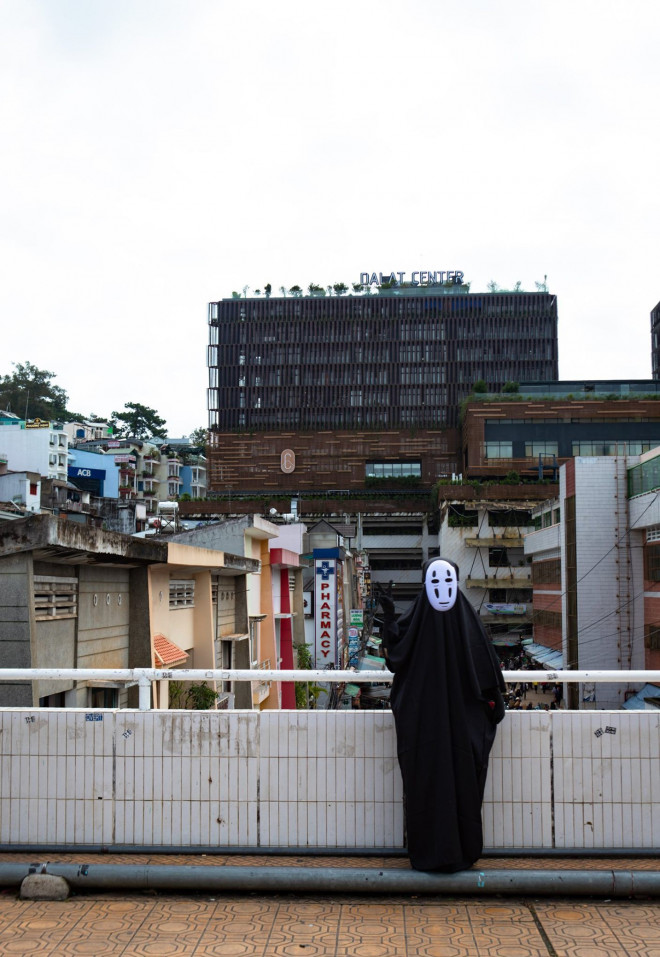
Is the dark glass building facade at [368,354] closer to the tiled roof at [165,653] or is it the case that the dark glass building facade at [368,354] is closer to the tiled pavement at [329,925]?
the tiled roof at [165,653]

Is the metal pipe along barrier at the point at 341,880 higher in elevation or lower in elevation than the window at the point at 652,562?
lower

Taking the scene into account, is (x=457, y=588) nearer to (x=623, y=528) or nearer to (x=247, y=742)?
(x=247, y=742)

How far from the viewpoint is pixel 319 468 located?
107 meters

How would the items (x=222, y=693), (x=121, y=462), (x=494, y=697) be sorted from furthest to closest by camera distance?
(x=121, y=462), (x=222, y=693), (x=494, y=697)

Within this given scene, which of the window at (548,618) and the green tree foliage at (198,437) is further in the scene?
the green tree foliage at (198,437)

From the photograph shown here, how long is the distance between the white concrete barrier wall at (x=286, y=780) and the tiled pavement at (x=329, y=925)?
26cm

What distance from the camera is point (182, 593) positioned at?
16.4m

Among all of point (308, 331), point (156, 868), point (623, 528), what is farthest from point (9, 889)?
point (308, 331)

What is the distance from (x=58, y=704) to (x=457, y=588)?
658 centimetres

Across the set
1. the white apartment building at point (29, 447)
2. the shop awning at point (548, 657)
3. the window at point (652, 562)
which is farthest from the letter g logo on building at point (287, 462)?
the window at point (652, 562)

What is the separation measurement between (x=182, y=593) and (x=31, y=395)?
97383mm

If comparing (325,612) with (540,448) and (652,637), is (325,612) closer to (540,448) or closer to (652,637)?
(652,637)

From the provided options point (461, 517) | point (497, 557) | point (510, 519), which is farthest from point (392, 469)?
point (497, 557)

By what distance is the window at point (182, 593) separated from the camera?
15711mm
